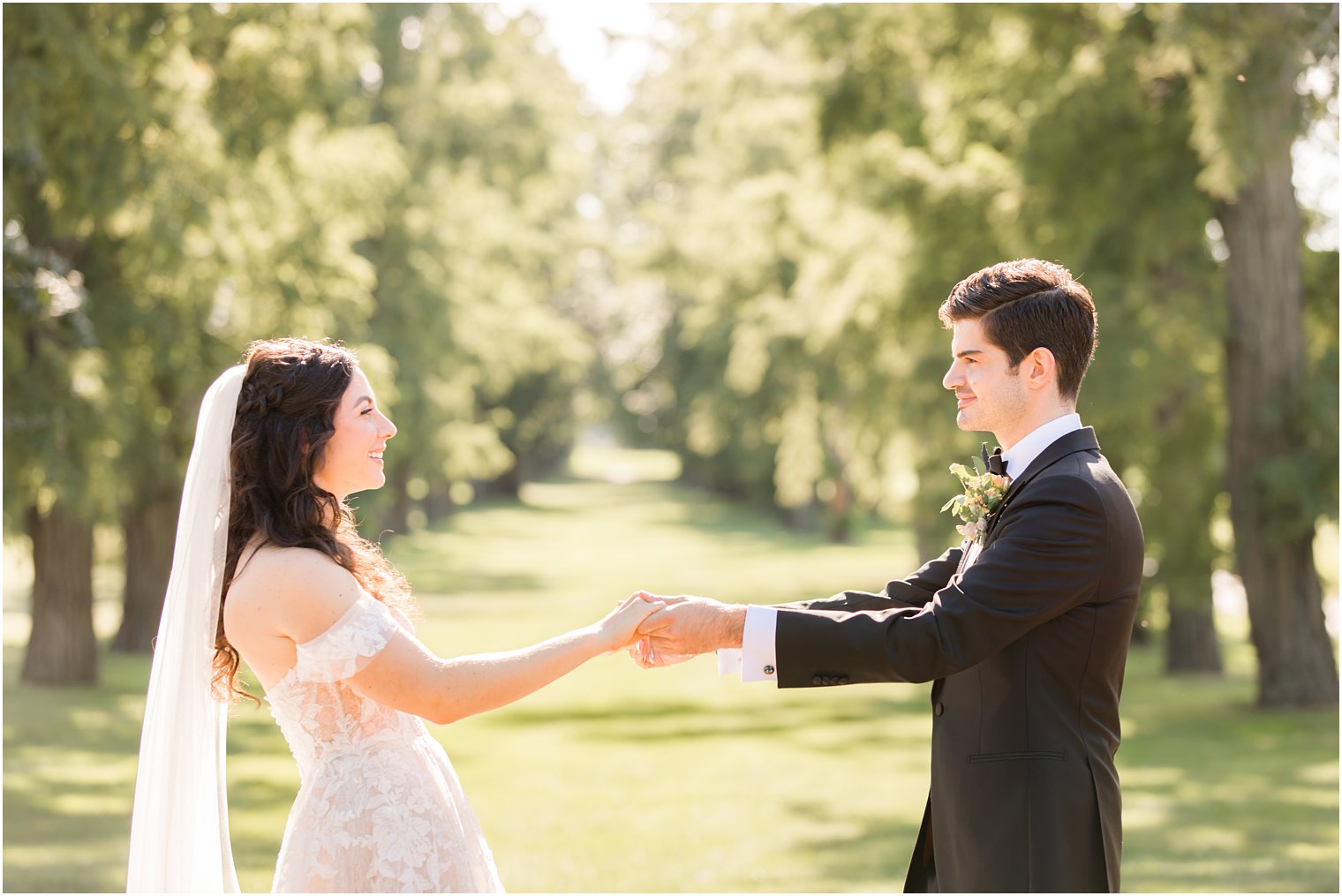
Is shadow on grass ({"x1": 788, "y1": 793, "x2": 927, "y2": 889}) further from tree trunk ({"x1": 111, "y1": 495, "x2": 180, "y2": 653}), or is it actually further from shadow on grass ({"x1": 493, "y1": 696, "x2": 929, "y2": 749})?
tree trunk ({"x1": 111, "y1": 495, "x2": 180, "y2": 653})

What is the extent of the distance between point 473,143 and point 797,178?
7.76m

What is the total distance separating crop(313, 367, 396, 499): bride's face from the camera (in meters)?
3.86

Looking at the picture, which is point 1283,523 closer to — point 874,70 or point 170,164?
point 874,70

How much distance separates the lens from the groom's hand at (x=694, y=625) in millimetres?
3971

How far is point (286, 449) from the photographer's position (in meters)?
3.82

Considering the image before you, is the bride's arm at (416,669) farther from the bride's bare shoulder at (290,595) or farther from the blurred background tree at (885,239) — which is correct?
the blurred background tree at (885,239)

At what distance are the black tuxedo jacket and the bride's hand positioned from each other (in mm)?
784

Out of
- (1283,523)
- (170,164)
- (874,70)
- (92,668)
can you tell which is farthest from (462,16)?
(1283,523)

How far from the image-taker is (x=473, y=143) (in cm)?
3181

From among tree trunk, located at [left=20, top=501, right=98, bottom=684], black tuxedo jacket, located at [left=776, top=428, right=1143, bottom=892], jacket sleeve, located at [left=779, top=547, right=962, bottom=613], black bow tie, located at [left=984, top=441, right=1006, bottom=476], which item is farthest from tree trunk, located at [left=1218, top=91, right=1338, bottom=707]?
tree trunk, located at [left=20, top=501, right=98, bottom=684]

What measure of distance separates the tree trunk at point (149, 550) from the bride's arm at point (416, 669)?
15.6 m

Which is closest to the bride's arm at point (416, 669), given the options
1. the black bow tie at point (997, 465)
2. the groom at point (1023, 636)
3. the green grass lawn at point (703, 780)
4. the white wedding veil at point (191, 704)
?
the white wedding veil at point (191, 704)

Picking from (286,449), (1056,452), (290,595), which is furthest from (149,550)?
(1056,452)

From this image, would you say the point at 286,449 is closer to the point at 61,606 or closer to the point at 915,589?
the point at 915,589
